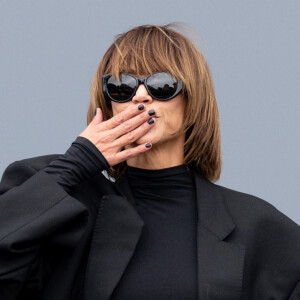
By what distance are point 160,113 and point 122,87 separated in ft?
0.64

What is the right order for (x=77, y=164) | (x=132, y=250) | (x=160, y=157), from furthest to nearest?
1. (x=160, y=157)
2. (x=132, y=250)
3. (x=77, y=164)

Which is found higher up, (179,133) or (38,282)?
(179,133)

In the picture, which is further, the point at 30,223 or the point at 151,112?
the point at 151,112

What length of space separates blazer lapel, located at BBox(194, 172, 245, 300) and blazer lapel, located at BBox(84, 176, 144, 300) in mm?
293

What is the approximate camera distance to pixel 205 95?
382 centimetres

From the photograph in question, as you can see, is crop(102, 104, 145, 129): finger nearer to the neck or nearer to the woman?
the woman

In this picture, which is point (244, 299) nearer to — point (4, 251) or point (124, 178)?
point (124, 178)

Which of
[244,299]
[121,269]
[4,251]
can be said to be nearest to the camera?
[4,251]

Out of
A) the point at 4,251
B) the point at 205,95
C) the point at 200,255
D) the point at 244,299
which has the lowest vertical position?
the point at 244,299

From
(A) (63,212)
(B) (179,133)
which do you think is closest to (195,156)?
(B) (179,133)

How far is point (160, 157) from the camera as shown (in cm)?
381

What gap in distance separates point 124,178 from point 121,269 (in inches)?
19.4

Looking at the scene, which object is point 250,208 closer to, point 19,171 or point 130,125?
point 130,125

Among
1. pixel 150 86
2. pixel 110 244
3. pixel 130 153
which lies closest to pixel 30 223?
pixel 110 244
